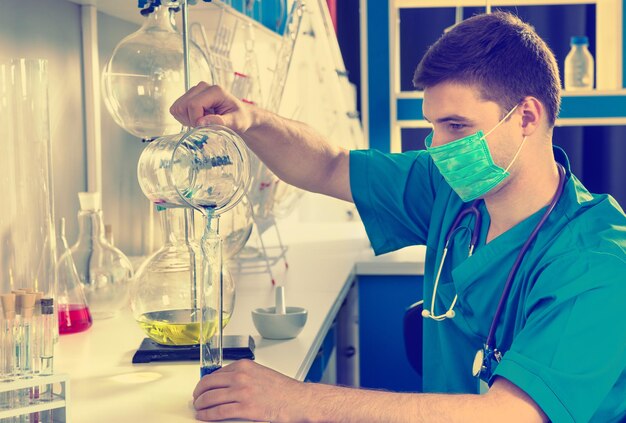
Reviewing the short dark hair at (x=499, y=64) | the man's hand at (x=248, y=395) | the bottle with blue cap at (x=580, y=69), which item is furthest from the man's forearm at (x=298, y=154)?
the bottle with blue cap at (x=580, y=69)

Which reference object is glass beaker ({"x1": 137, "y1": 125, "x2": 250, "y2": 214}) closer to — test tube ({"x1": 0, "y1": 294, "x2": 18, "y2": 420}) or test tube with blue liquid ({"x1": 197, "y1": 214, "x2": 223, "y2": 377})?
test tube with blue liquid ({"x1": 197, "y1": 214, "x2": 223, "y2": 377})

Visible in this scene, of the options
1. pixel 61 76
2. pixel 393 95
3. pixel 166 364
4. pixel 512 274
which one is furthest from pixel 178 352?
pixel 393 95

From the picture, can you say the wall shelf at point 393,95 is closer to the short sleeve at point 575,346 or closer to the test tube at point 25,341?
the short sleeve at point 575,346

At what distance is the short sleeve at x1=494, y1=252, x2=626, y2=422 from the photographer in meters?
1.18

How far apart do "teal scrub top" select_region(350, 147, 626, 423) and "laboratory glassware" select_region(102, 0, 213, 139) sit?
1.49ft

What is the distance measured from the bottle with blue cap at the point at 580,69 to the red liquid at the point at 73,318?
2.76 m

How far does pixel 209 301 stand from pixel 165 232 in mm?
429

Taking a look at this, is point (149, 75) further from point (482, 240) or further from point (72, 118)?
point (482, 240)

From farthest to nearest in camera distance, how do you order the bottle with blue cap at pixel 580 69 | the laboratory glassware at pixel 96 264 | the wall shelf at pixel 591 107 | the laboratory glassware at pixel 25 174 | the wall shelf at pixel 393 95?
the bottle with blue cap at pixel 580 69
the wall shelf at pixel 591 107
the wall shelf at pixel 393 95
the laboratory glassware at pixel 96 264
the laboratory glassware at pixel 25 174

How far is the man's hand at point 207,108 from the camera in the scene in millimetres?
1388

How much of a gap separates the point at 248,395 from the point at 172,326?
0.32m

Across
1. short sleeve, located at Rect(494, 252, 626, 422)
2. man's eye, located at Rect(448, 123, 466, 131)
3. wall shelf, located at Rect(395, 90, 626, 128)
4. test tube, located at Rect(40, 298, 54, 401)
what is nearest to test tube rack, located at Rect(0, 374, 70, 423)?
test tube, located at Rect(40, 298, 54, 401)

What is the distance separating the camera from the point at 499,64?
147cm

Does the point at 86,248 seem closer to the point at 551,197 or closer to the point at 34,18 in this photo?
the point at 34,18
